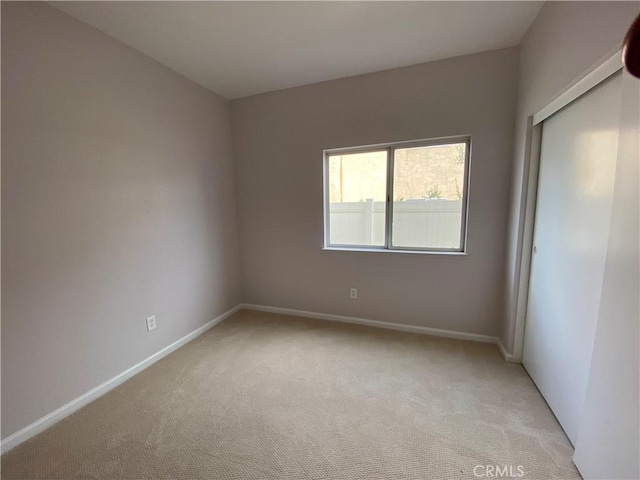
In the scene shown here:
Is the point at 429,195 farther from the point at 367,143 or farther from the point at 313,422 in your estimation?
the point at 313,422

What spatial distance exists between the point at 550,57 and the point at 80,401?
375cm

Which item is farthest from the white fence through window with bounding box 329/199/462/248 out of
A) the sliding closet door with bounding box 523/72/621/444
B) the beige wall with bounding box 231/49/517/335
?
the sliding closet door with bounding box 523/72/621/444

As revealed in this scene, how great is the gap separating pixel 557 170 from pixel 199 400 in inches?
111

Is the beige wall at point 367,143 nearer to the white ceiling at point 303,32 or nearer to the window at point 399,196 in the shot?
the window at point 399,196

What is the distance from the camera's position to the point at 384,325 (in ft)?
8.95

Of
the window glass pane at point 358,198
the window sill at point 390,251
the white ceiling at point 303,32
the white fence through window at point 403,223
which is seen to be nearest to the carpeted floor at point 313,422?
the window sill at point 390,251

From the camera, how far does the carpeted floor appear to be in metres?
1.28

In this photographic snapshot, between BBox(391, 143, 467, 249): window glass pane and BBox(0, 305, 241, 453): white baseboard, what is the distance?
2.44 metres

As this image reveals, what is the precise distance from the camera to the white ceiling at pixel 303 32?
1.62m

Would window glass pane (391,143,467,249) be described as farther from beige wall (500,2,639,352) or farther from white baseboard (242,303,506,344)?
white baseboard (242,303,506,344)

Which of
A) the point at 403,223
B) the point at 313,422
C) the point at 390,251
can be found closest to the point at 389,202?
the point at 403,223

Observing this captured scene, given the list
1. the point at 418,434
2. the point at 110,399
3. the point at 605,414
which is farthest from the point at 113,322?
the point at 605,414

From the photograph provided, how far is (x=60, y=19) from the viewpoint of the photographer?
1554mm

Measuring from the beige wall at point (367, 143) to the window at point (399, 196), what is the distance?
0.41 ft
